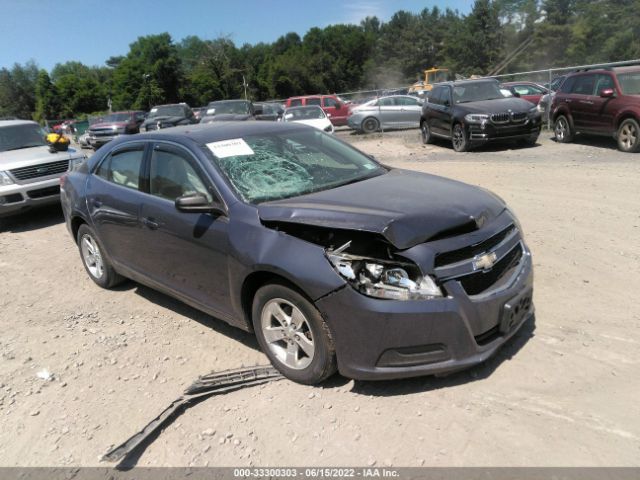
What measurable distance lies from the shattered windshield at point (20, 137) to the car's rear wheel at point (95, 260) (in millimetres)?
5431

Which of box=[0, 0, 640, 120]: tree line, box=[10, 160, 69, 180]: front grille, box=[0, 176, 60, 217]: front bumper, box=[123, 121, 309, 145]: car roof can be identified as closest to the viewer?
box=[123, 121, 309, 145]: car roof

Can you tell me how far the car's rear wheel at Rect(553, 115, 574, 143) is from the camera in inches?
525

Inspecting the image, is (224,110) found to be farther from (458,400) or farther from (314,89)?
(314,89)

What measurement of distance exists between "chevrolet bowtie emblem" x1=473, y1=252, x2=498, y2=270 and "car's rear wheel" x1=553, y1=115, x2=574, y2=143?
11.6 m

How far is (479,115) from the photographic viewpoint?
13.0 metres

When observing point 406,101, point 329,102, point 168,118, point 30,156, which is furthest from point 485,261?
point 329,102

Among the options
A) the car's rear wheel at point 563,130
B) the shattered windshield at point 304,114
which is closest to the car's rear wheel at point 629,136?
the car's rear wheel at point 563,130

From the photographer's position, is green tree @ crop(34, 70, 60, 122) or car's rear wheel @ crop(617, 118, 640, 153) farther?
green tree @ crop(34, 70, 60, 122)

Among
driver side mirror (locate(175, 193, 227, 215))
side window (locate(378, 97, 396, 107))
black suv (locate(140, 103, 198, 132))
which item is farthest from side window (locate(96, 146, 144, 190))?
side window (locate(378, 97, 396, 107))

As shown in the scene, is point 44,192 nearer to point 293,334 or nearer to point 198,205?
point 198,205

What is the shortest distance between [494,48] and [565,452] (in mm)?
91016

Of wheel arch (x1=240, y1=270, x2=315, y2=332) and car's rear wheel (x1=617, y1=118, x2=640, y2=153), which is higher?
wheel arch (x1=240, y1=270, x2=315, y2=332)

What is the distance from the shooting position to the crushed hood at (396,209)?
3086 mm

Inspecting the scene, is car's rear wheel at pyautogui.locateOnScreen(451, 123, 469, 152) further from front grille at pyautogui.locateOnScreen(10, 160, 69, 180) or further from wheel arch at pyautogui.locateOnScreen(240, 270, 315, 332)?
wheel arch at pyautogui.locateOnScreen(240, 270, 315, 332)
